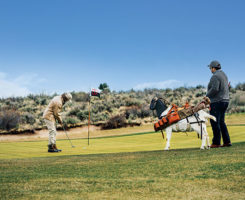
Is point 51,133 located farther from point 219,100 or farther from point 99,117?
point 99,117

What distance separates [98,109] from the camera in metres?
43.5

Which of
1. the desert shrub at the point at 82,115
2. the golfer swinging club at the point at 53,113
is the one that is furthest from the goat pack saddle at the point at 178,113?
the desert shrub at the point at 82,115

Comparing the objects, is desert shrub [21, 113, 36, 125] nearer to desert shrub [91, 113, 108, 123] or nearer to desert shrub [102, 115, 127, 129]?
desert shrub [91, 113, 108, 123]

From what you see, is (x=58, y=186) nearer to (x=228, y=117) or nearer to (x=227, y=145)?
(x=227, y=145)

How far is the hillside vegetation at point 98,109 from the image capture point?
3412 centimetres

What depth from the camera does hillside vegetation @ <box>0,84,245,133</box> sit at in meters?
34.1

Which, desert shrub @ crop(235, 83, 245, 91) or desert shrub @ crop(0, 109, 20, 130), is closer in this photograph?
desert shrub @ crop(0, 109, 20, 130)

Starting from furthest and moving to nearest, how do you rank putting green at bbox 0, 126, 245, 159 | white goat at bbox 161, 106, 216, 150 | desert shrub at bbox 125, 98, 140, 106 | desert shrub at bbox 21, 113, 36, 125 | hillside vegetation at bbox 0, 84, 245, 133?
desert shrub at bbox 125, 98, 140, 106 < desert shrub at bbox 21, 113, 36, 125 < hillside vegetation at bbox 0, 84, 245, 133 < putting green at bbox 0, 126, 245, 159 < white goat at bbox 161, 106, 216, 150

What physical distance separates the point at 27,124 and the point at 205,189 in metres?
34.6

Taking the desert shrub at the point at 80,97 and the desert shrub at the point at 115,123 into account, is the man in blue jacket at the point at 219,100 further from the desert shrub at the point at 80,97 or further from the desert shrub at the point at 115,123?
the desert shrub at the point at 80,97

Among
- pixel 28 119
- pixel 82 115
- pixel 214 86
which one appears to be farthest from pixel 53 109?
pixel 28 119

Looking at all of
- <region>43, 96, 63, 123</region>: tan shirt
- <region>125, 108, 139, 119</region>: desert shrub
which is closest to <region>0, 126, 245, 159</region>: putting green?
<region>43, 96, 63, 123</region>: tan shirt

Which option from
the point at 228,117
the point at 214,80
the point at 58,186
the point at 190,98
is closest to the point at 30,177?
the point at 58,186

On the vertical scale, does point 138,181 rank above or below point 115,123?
below
